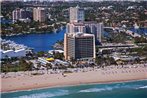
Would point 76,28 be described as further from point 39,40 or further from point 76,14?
point 76,14

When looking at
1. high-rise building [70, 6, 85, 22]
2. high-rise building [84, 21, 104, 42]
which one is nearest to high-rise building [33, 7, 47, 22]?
high-rise building [70, 6, 85, 22]

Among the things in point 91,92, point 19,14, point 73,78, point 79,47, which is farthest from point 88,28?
point 19,14

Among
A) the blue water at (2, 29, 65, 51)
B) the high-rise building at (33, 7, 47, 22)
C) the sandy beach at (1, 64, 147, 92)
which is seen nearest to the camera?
the sandy beach at (1, 64, 147, 92)

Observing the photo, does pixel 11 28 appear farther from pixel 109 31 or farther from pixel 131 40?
pixel 131 40

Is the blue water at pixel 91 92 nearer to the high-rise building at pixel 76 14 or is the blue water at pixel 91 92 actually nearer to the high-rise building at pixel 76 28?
the high-rise building at pixel 76 28

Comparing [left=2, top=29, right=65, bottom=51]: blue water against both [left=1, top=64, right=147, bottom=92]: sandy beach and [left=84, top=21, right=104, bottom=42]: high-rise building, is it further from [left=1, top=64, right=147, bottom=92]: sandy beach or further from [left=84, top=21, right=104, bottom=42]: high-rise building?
[left=1, top=64, right=147, bottom=92]: sandy beach

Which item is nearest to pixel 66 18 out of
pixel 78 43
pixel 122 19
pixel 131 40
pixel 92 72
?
pixel 122 19

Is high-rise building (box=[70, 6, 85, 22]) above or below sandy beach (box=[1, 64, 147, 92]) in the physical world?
above
